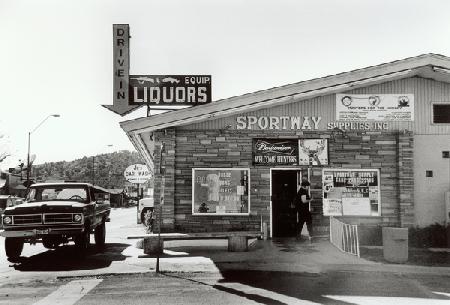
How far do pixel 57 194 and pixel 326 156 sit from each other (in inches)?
316

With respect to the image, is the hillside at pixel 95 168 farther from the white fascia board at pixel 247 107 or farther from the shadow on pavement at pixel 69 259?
the white fascia board at pixel 247 107

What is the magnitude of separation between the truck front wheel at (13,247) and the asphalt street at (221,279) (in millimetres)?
189

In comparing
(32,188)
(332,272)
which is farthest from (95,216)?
(332,272)

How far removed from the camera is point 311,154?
14859 mm

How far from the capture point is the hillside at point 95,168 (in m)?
113

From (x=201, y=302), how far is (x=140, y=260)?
445 cm

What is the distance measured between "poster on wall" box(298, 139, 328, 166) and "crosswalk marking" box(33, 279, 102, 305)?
7671 mm

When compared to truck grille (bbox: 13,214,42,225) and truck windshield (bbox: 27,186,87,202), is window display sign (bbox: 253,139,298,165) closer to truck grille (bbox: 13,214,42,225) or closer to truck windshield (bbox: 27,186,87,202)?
truck windshield (bbox: 27,186,87,202)

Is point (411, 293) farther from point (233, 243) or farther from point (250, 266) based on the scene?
point (233, 243)

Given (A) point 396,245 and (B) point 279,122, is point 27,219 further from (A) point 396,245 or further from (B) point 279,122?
(A) point 396,245

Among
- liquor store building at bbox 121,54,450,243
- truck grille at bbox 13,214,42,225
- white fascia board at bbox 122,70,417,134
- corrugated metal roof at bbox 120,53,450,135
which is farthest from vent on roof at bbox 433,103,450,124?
truck grille at bbox 13,214,42,225

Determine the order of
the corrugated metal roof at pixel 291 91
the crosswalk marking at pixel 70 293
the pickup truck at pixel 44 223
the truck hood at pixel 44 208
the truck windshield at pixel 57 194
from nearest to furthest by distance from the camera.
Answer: the crosswalk marking at pixel 70 293
the pickup truck at pixel 44 223
the truck hood at pixel 44 208
the truck windshield at pixel 57 194
the corrugated metal roof at pixel 291 91

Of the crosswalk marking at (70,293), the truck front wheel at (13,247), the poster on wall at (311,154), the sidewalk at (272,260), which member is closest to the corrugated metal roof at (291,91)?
the poster on wall at (311,154)

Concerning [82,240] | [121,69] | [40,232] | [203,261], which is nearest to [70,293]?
[203,261]
